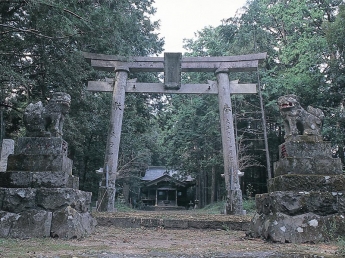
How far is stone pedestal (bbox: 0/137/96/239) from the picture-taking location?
4520 mm

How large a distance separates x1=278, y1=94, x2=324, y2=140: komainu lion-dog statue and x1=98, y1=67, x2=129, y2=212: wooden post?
569 centimetres

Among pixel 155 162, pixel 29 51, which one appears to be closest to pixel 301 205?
pixel 29 51

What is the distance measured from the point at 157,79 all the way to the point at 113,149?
9.97 metres

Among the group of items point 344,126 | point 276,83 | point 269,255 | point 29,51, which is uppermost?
point 276,83

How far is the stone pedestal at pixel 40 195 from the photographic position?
178 inches

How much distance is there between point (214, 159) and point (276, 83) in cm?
549

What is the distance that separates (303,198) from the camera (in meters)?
4.45

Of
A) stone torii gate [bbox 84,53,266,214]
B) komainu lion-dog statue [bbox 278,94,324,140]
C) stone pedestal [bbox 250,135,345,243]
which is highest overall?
stone torii gate [bbox 84,53,266,214]

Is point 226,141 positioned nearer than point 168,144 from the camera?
Yes

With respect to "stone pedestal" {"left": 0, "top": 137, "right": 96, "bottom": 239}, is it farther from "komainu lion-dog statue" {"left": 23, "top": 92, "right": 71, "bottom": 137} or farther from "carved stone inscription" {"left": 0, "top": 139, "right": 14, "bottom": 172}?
"carved stone inscription" {"left": 0, "top": 139, "right": 14, "bottom": 172}

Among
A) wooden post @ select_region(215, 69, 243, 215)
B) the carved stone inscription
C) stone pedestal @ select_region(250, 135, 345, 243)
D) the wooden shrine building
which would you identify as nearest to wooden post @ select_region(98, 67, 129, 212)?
the carved stone inscription

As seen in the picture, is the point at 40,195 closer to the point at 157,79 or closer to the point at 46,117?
the point at 46,117

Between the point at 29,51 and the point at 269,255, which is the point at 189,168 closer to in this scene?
the point at 29,51

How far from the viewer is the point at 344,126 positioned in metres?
13.6
